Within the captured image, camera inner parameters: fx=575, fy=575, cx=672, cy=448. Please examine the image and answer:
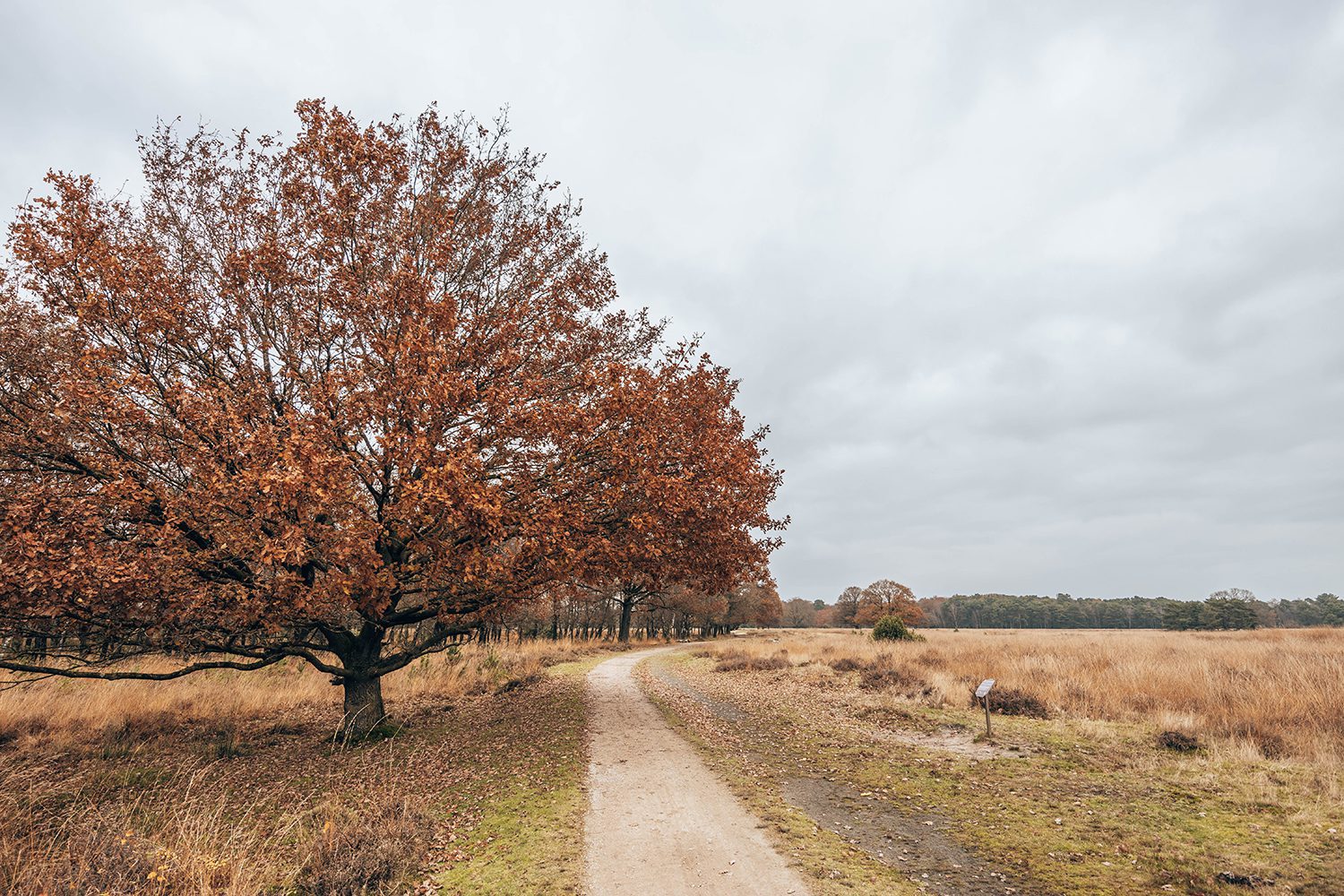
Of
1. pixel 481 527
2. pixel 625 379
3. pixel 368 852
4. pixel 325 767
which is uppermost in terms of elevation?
pixel 625 379

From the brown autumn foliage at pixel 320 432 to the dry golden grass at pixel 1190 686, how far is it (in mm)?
9062

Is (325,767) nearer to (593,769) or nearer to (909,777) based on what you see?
(593,769)

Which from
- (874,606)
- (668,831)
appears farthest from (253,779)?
(874,606)

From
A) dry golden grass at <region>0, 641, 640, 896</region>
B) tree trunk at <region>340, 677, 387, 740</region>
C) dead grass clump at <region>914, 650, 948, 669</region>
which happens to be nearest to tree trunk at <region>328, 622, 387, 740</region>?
tree trunk at <region>340, 677, 387, 740</region>

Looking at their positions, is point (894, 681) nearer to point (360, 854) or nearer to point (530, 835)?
point (530, 835)

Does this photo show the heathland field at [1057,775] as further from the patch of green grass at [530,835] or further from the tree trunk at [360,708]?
the tree trunk at [360,708]

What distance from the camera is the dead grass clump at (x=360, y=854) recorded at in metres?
5.87

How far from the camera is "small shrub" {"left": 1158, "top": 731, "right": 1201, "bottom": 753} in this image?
1016cm

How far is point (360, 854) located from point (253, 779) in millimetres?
6102

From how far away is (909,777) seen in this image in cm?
930

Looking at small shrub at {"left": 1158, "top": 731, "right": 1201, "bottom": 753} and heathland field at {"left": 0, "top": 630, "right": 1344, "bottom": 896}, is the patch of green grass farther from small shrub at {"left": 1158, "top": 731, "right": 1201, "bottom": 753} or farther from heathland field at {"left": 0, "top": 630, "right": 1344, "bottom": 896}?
small shrub at {"left": 1158, "top": 731, "right": 1201, "bottom": 753}

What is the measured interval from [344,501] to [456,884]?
575cm

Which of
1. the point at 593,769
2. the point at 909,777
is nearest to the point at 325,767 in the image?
the point at 593,769

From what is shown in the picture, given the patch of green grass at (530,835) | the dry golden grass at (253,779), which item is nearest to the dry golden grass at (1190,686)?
the patch of green grass at (530,835)
